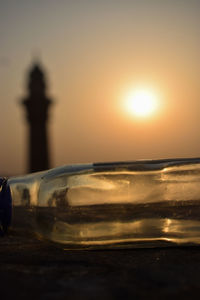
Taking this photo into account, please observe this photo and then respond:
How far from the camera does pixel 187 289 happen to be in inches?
19.1

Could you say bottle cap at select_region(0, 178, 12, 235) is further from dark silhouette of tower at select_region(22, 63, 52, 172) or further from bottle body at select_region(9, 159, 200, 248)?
dark silhouette of tower at select_region(22, 63, 52, 172)

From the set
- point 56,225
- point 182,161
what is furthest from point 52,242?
point 182,161

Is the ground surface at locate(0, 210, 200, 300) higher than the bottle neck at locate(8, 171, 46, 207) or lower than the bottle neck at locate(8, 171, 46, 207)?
lower

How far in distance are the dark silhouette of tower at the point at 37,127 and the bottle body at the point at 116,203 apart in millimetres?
10142

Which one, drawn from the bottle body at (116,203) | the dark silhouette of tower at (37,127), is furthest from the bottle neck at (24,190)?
the dark silhouette of tower at (37,127)

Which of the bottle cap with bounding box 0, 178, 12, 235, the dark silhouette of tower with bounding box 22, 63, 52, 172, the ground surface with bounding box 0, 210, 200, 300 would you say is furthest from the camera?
the dark silhouette of tower with bounding box 22, 63, 52, 172

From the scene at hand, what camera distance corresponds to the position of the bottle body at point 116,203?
2.53ft

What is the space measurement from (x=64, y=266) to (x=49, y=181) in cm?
25

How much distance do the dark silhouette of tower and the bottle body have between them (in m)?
10.1

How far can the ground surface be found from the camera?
1.58 ft

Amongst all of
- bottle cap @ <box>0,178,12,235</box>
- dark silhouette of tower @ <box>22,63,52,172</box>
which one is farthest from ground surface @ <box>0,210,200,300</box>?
dark silhouette of tower @ <box>22,63,52,172</box>

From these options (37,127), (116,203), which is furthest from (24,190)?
(37,127)

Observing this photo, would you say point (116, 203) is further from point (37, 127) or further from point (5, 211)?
point (37, 127)

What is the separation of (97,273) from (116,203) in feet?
0.95
